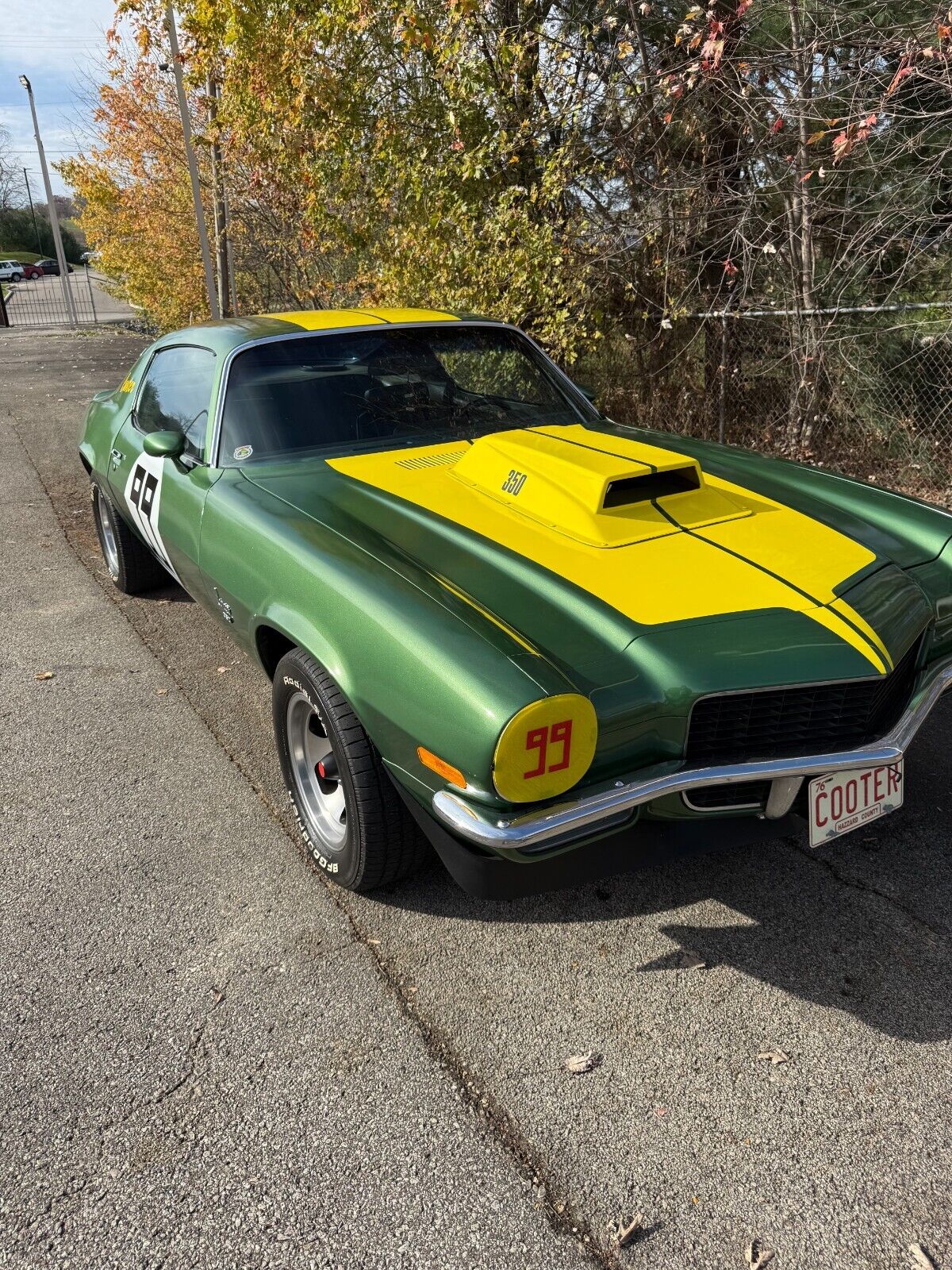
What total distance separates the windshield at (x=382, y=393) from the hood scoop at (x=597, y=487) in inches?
18.0

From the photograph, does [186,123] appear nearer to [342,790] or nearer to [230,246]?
[230,246]

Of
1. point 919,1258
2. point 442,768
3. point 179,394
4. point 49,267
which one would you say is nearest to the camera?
point 919,1258

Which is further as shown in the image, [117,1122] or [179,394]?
[179,394]

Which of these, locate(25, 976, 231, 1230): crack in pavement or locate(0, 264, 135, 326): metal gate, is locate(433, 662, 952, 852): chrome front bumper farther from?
locate(0, 264, 135, 326): metal gate

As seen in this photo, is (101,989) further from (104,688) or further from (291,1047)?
(104,688)

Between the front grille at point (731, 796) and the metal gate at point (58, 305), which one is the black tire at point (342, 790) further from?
the metal gate at point (58, 305)

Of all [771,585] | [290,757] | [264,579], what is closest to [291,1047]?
[290,757]

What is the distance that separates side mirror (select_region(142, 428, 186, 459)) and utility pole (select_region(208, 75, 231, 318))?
7424mm

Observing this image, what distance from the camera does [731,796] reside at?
2223 millimetres

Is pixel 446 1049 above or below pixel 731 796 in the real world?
below

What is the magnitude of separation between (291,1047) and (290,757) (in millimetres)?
953

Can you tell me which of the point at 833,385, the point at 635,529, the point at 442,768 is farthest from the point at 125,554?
the point at 833,385

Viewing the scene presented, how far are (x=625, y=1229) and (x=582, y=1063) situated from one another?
406mm

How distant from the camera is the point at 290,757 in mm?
2906
